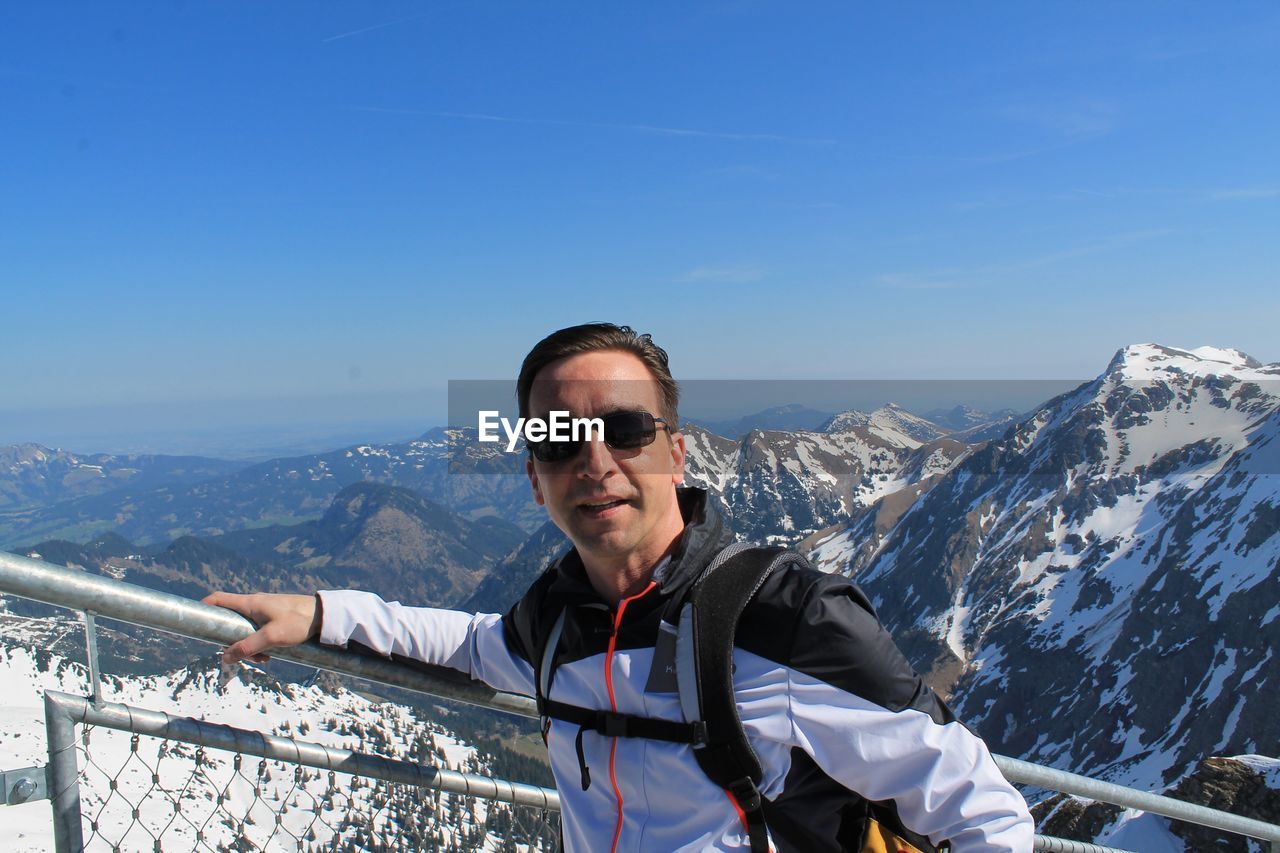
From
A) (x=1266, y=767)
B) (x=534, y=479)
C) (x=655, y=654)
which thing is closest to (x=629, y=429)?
(x=534, y=479)

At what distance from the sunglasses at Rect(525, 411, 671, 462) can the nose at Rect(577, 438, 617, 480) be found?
0.11 feet

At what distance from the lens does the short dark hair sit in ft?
13.7

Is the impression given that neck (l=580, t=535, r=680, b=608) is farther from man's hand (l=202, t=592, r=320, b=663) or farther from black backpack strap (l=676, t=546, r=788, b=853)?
man's hand (l=202, t=592, r=320, b=663)

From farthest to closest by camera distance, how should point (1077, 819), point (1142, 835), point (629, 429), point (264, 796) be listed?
point (1077, 819), point (1142, 835), point (264, 796), point (629, 429)

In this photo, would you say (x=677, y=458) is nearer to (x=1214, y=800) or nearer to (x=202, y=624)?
(x=202, y=624)

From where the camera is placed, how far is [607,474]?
402 cm

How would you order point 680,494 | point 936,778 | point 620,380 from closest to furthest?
point 936,778
point 620,380
point 680,494

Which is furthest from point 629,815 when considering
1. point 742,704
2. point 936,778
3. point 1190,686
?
point 1190,686

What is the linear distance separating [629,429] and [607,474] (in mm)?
267

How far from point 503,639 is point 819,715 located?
2.04 meters

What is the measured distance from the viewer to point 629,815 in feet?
12.4

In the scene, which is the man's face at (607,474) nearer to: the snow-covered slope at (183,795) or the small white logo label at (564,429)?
the small white logo label at (564,429)

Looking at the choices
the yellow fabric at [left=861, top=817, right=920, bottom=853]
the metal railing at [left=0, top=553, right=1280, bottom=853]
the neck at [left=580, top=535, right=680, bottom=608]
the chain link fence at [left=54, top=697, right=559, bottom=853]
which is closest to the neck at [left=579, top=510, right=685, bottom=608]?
the neck at [left=580, top=535, right=680, bottom=608]

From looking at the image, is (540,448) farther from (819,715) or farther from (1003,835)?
(1003,835)
